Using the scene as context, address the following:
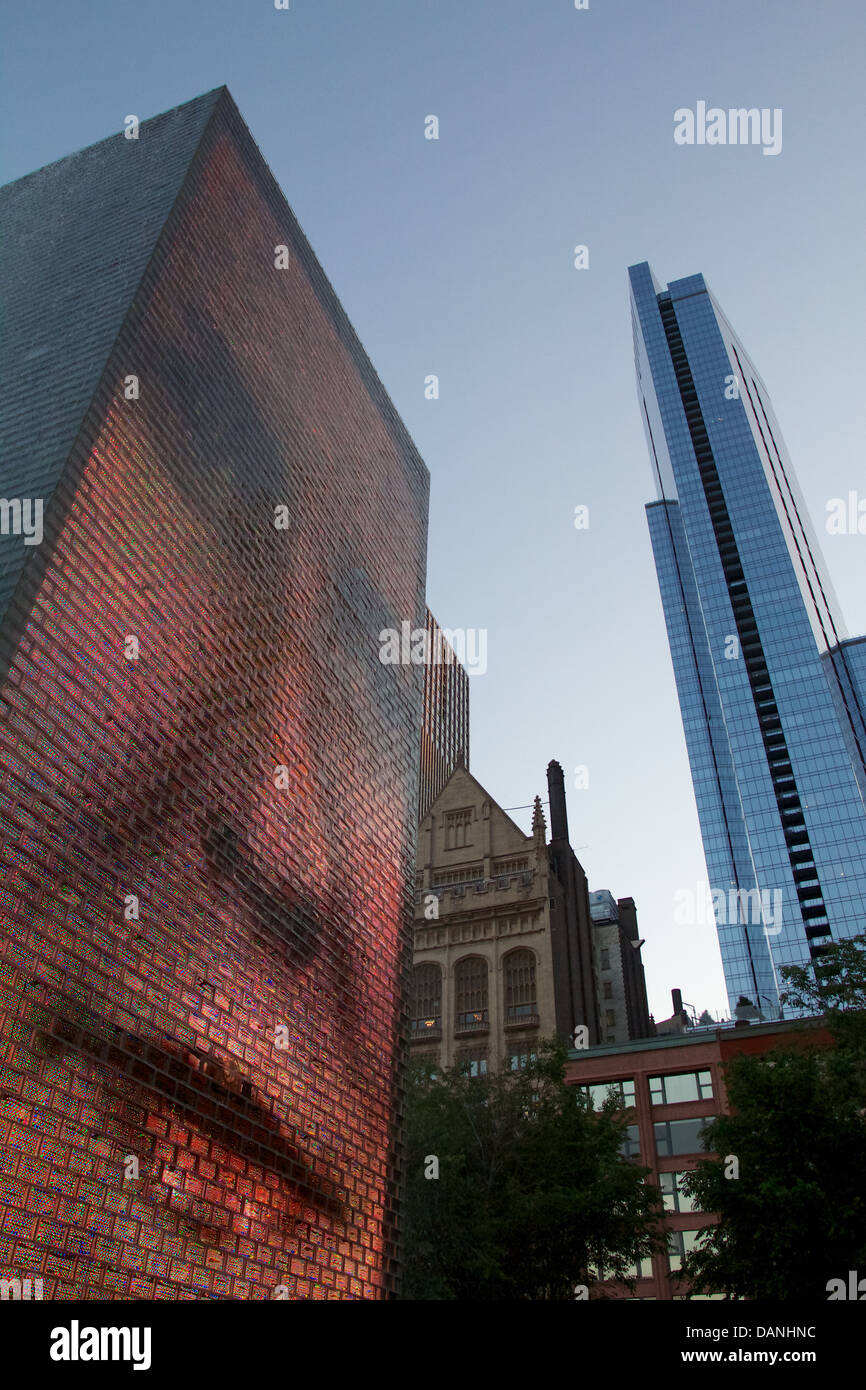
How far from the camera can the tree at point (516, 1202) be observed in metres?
28.4

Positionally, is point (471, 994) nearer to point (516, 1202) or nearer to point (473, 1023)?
point (473, 1023)

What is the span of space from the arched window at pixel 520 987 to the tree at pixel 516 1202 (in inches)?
981

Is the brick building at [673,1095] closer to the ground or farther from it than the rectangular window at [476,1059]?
Answer: closer to the ground

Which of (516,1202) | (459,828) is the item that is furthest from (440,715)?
(516,1202)

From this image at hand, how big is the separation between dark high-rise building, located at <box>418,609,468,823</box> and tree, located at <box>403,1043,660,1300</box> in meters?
62.4

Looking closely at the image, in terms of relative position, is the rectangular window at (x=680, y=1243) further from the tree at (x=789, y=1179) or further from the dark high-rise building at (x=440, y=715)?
the dark high-rise building at (x=440, y=715)

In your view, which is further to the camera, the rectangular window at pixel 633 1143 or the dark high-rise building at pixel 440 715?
the dark high-rise building at pixel 440 715

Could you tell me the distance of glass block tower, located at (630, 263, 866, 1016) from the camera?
149000mm

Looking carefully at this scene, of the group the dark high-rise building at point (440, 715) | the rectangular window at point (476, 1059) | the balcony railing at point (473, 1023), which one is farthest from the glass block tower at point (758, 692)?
the rectangular window at point (476, 1059)
